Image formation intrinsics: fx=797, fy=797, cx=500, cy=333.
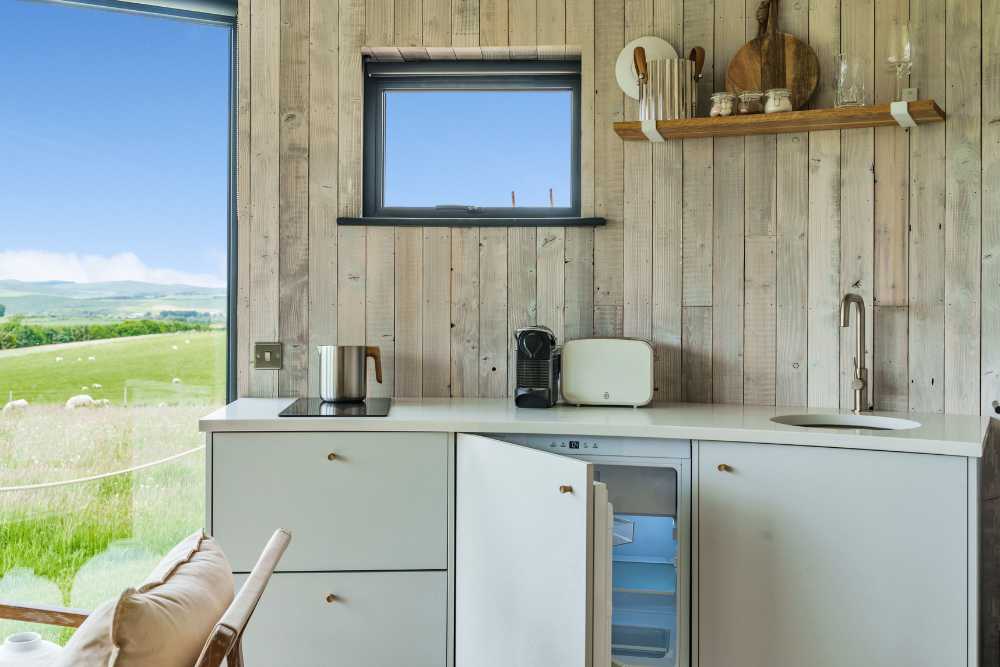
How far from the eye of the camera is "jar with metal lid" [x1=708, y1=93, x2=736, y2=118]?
7.77 ft

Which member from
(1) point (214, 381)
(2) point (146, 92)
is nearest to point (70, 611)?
(1) point (214, 381)

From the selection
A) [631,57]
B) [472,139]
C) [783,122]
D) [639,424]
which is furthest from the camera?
[472,139]

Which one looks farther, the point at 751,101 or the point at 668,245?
the point at 668,245

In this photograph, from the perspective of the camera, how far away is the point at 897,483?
5.85 ft

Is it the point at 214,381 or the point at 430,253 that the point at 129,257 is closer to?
the point at 214,381

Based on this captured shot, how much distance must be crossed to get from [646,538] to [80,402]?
5.65 feet

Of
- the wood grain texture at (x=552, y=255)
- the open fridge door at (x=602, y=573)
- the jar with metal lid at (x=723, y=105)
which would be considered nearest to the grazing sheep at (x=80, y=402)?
the wood grain texture at (x=552, y=255)

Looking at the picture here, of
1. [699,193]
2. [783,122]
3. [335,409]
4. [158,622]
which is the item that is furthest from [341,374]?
[783,122]

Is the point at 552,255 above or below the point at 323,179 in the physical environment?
below

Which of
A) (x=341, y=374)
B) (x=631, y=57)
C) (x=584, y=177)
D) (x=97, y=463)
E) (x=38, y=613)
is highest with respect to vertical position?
(x=631, y=57)

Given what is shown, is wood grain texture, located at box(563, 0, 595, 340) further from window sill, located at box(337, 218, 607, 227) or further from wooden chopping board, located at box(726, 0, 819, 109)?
wooden chopping board, located at box(726, 0, 819, 109)

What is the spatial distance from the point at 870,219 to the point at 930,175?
0.21 m

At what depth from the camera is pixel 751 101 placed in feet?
7.78

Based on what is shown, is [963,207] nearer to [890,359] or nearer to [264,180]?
[890,359]
